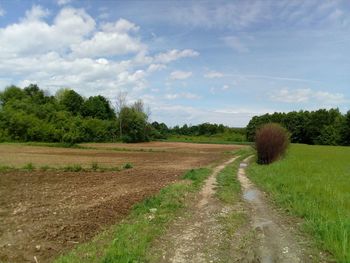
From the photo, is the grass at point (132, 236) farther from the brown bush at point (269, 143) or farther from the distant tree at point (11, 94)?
the distant tree at point (11, 94)

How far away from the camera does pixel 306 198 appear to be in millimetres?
13289

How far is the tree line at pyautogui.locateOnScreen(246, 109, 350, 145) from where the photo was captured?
328 ft

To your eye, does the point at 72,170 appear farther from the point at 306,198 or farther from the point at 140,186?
the point at 306,198

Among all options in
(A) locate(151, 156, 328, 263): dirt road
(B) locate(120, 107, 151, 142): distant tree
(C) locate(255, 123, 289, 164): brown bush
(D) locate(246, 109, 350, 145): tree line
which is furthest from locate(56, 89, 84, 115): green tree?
(A) locate(151, 156, 328, 263): dirt road

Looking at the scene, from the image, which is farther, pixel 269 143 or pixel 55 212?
pixel 269 143

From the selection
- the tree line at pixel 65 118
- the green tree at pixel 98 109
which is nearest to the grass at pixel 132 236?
the tree line at pixel 65 118

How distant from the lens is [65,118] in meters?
94.3

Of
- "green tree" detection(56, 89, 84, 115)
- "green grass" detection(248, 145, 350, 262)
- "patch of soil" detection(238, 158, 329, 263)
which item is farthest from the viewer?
"green tree" detection(56, 89, 84, 115)

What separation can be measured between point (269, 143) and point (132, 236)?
32.8m

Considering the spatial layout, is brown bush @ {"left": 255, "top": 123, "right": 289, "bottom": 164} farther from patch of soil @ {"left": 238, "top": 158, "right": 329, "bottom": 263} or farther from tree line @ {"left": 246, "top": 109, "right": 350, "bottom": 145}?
tree line @ {"left": 246, "top": 109, "right": 350, "bottom": 145}

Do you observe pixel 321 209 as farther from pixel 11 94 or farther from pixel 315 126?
pixel 11 94

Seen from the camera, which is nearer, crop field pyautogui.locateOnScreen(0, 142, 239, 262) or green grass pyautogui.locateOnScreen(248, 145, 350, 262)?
green grass pyautogui.locateOnScreen(248, 145, 350, 262)

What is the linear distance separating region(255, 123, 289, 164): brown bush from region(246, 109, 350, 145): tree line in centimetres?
5855

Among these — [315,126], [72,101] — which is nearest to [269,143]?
[315,126]
